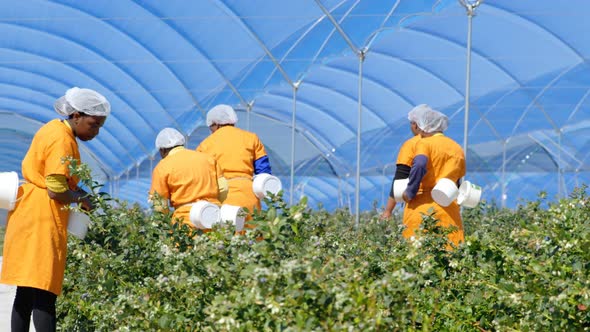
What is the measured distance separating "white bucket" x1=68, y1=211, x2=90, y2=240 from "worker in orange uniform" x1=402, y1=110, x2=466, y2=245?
2.70 metres

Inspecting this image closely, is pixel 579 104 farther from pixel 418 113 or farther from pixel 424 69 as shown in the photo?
pixel 418 113

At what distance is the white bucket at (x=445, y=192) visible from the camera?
729 cm

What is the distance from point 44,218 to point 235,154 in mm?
3022

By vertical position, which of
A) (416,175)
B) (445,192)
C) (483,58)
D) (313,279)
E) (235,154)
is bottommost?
(313,279)

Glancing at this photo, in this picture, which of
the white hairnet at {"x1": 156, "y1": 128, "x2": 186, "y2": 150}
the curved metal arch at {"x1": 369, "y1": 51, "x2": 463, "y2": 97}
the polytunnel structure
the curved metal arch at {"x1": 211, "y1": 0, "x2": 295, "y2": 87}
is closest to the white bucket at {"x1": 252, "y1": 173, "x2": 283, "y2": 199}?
the white hairnet at {"x1": 156, "y1": 128, "x2": 186, "y2": 150}

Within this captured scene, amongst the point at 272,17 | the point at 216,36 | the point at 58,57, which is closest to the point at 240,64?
the point at 216,36

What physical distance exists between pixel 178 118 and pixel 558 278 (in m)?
24.5

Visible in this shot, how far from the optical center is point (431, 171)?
7.52 m

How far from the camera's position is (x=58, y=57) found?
23.9 metres

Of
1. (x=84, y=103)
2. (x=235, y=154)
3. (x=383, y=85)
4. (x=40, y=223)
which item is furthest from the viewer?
(x=383, y=85)

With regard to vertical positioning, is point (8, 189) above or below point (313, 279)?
above

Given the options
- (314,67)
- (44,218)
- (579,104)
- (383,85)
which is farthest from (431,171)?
(579,104)

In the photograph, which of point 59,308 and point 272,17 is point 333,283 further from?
point 272,17

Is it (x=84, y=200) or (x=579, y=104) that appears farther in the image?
(x=579, y=104)
